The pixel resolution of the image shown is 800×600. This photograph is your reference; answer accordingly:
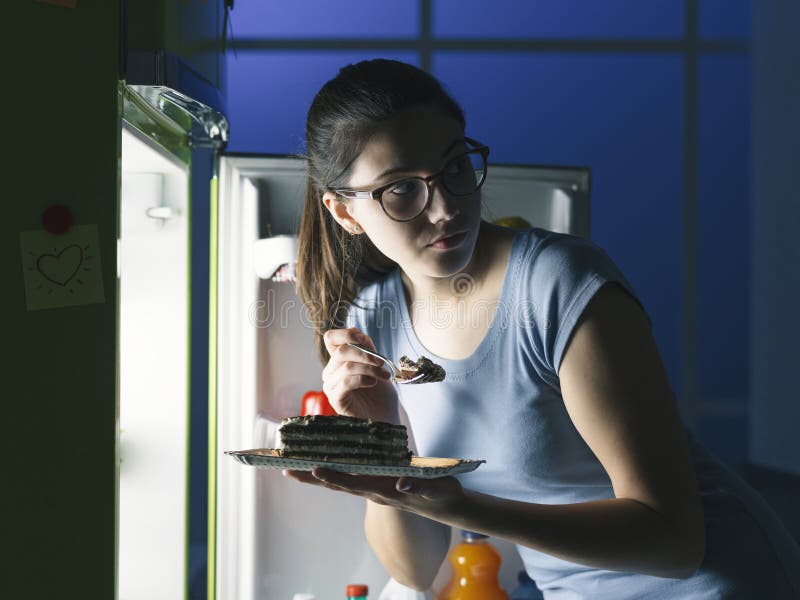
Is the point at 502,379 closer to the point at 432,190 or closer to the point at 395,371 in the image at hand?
the point at 395,371

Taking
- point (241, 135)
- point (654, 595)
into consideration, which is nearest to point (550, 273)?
point (654, 595)

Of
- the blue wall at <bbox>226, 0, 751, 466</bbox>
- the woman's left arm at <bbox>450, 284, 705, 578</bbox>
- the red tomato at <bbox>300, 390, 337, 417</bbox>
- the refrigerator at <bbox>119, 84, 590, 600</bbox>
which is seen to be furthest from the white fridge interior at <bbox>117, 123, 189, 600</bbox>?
the blue wall at <bbox>226, 0, 751, 466</bbox>

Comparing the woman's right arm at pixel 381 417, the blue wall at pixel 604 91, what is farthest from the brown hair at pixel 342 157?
the blue wall at pixel 604 91

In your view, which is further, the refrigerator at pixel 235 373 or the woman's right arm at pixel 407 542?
the refrigerator at pixel 235 373

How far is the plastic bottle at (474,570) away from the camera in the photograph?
1.69 m

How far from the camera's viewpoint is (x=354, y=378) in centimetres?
124

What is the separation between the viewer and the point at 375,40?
3834 millimetres

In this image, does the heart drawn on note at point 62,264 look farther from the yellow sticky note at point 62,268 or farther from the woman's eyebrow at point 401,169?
the woman's eyebrow at point 401,169

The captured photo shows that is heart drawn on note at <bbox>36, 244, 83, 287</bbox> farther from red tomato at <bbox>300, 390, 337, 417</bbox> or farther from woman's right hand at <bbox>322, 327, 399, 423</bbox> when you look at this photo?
red tomato at <bbox>300, 390, 337, 417</bbox>

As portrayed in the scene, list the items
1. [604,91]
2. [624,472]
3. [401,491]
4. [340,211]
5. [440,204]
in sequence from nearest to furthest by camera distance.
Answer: [401,491] < [624,472] < [440,204] < [340,211] < [604,91]

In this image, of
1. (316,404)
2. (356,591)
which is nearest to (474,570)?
(356,591)

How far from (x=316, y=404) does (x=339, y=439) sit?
62 cm

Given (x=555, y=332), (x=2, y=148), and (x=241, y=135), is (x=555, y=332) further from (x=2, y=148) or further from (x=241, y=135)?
(x=241, y=135)

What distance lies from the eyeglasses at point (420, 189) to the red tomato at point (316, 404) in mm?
594
